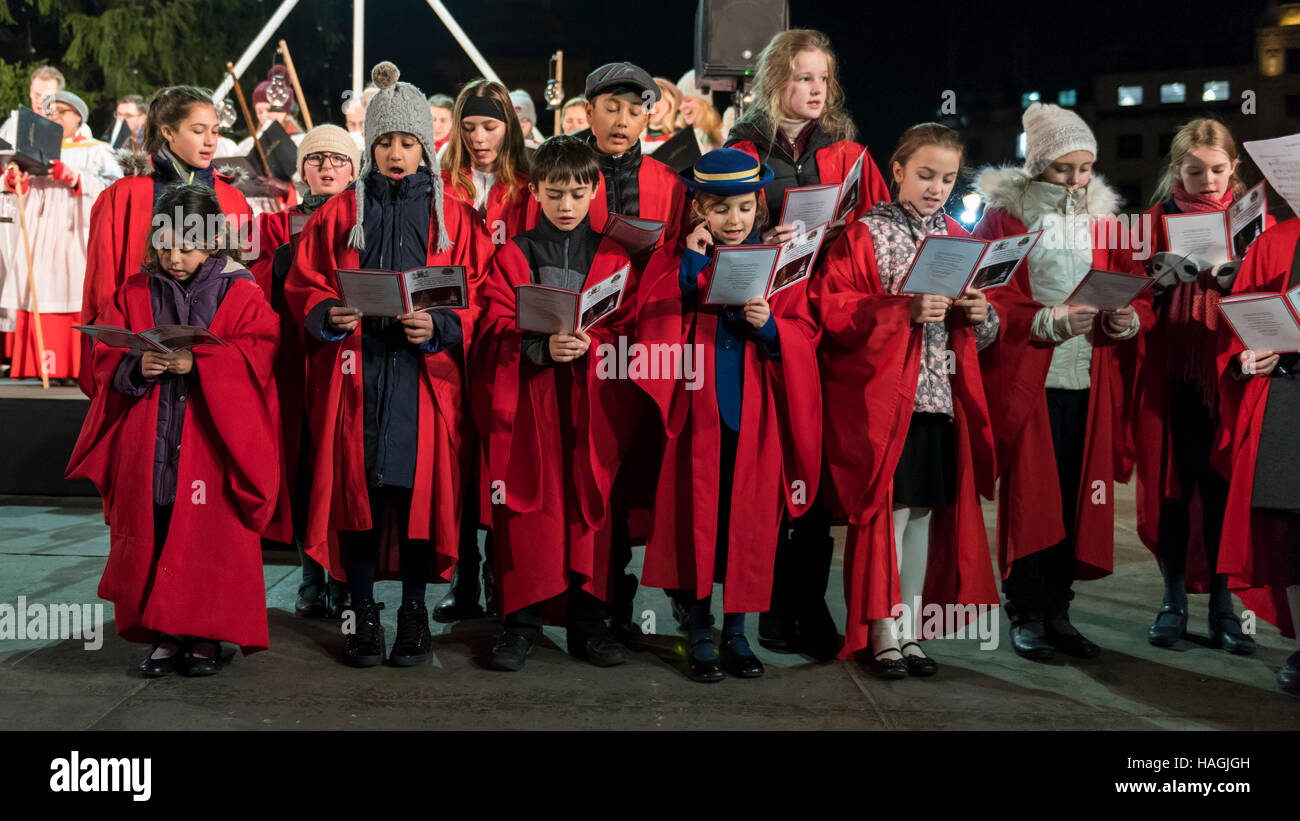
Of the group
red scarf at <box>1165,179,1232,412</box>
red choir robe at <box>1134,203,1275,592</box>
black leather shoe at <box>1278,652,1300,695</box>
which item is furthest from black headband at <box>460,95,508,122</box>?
black leather shoe at <box>1278,652,1300,695</box>

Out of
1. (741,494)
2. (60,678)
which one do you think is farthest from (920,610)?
(60,678)

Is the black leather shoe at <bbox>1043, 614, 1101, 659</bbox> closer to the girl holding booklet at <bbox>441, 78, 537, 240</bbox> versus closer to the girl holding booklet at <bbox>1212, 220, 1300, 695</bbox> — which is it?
the girl holding booklet at <bbox>1212, 220, 1300, 695</bbox>

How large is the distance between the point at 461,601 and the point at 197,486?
4.13 feet

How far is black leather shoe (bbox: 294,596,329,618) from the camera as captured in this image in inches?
178

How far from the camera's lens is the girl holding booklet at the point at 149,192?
14.6ft

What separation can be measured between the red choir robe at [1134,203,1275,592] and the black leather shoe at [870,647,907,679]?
1.29 metres

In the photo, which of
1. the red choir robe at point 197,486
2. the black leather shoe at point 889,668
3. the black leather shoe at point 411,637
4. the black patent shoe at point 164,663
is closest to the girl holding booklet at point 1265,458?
the black leather shoe at point 889,668

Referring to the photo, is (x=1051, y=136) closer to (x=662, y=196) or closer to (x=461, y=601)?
(x=662, y=196)

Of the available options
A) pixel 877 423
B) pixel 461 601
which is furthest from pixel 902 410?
pixel 461 601

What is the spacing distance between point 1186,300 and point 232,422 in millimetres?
3403

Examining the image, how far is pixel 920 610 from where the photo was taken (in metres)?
3.93

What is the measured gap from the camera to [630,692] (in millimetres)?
3588

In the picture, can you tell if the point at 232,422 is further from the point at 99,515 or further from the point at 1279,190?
the point at 1279,190
